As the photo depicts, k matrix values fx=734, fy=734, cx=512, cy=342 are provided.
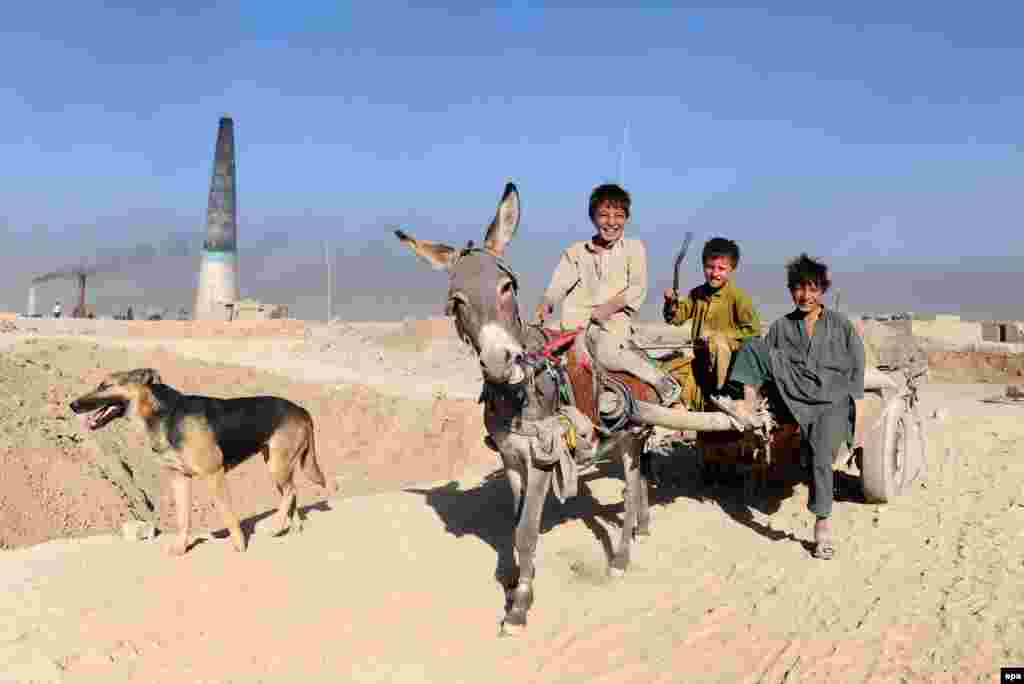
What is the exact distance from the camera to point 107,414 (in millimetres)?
5730

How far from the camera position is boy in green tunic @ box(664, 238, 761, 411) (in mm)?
6703

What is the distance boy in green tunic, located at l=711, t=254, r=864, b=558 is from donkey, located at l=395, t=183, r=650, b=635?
1.19 m

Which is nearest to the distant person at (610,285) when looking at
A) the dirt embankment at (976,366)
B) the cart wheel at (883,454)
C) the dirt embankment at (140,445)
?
the cart wheel at (883,454)

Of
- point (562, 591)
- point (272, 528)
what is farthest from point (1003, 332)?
point (272, 528)

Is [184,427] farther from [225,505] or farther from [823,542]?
[823,542]

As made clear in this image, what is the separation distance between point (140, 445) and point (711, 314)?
10812 millimetres

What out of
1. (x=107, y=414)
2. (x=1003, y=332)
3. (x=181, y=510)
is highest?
(x=1003, y=332)

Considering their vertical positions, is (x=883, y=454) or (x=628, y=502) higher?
(x=883, y=454)

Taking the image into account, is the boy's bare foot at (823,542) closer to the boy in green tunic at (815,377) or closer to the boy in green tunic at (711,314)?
the boy in green tunic at (815,377)

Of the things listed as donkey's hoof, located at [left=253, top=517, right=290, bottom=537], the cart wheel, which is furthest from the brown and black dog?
the cart wheel

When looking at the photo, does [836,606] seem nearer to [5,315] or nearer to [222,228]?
[5,315]

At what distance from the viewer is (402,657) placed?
15.6ft

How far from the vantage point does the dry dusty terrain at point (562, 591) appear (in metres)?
4.48

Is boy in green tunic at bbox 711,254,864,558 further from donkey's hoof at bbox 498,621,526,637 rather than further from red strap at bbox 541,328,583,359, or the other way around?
donkey's hoof at bbox 498,621,526,637
